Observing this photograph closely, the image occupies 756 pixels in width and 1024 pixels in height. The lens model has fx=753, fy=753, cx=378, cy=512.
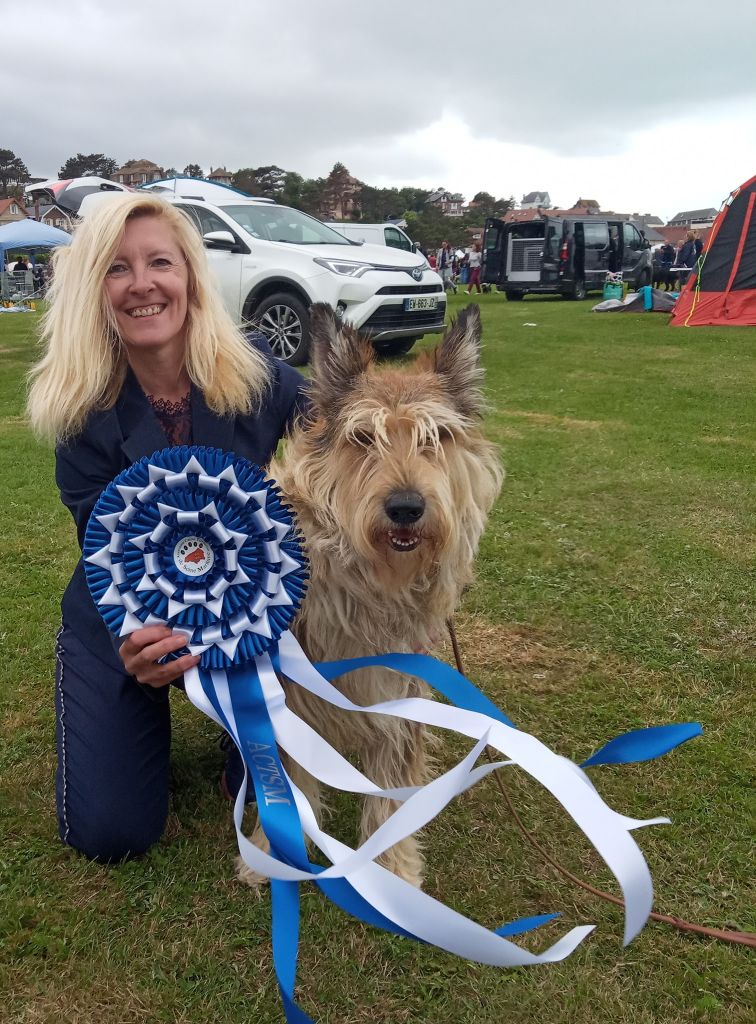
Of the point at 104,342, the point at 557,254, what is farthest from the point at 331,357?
the point at 557,254

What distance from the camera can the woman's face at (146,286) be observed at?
2.92 meters

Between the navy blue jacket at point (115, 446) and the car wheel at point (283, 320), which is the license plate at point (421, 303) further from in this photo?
the navy blue jacket at point (115, 446)

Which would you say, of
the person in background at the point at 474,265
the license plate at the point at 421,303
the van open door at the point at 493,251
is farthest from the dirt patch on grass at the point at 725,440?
the person in background at the point at 474,265

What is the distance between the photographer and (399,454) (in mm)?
2270

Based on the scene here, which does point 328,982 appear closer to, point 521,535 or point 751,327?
point 521,535

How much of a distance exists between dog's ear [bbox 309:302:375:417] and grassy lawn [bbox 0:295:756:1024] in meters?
0.69

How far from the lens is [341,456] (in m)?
2.36

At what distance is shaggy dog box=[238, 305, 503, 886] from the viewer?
224 cm

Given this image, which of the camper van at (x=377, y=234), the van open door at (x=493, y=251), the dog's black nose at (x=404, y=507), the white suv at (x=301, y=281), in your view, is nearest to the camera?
the dog's black nose at (x=404, y=507)

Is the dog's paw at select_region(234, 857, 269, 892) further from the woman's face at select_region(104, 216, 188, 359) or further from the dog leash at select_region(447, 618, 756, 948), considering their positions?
the woman's face at select_region(104, 216, 188, 359)

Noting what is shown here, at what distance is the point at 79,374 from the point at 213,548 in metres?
0.97

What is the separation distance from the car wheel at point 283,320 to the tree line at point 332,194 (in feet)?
201

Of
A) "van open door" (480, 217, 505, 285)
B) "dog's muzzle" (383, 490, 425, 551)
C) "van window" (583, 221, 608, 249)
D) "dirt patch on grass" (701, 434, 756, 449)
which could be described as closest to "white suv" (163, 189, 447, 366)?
"dirt patch on grass" (701, 434, 756, 449)

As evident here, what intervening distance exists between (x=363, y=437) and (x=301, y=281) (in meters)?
9.09
